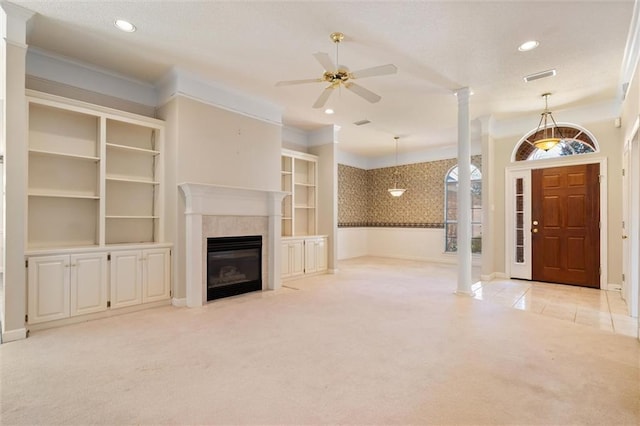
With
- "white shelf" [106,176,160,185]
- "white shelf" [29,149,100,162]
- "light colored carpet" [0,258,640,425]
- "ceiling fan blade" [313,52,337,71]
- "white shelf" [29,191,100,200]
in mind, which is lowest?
"light colored carpet" [0,258,640,425]

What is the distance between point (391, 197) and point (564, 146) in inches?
185

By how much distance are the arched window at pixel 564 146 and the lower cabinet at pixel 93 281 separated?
21.1ft

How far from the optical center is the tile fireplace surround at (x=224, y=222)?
439 centimetres

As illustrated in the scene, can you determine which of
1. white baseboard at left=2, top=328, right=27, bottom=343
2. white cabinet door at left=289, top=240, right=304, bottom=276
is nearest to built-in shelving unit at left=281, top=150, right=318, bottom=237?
white cabinet door at left=289, top=240, right=304, bottom=276

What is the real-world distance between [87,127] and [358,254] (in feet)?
24.8

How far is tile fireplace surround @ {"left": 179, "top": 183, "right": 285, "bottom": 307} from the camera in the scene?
4387 millimetres

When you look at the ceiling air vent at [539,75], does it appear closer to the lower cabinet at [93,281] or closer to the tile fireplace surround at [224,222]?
the tile fireplace surround at [224,222]

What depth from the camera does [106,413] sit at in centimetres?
197

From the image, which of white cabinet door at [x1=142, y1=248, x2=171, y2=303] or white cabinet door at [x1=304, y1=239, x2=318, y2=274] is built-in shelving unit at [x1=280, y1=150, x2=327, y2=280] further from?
white cabinet door at [x1=142, y1=248, x2=171, y2=303]

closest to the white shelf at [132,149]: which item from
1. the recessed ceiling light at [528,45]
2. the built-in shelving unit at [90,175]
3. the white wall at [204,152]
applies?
the built-in shelving unit at [90,175]

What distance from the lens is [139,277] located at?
4148mm

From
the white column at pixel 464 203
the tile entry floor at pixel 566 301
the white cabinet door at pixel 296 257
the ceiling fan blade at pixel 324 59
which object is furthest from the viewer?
the white cabinet door at pixel 296 257

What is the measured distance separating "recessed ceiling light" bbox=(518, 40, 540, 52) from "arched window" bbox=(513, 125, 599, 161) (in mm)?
2669

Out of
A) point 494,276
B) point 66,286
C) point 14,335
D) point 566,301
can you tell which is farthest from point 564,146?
point 14,335
